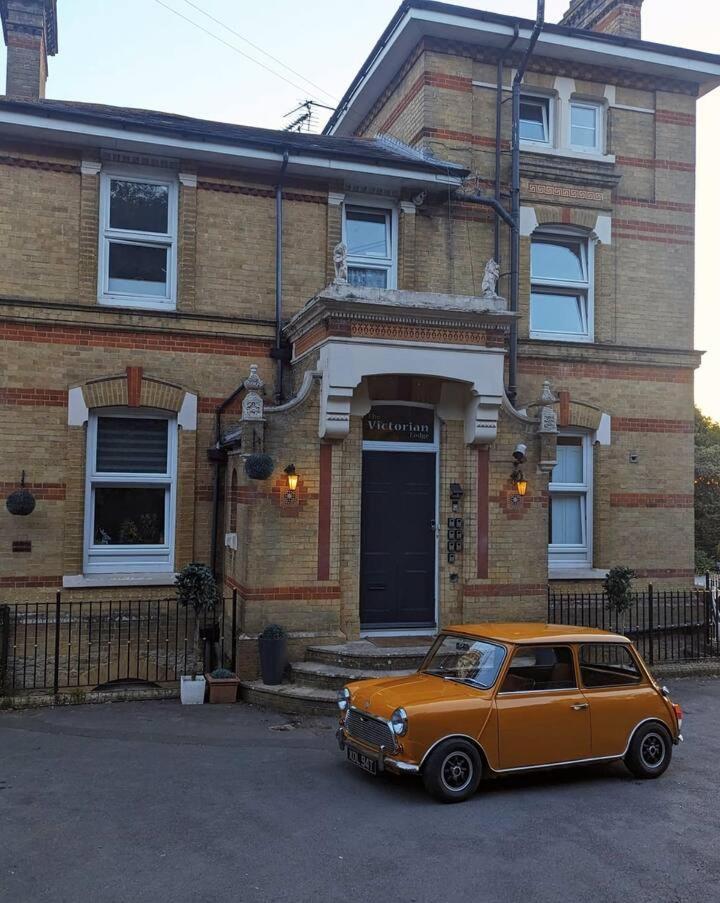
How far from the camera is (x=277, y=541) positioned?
10.9m

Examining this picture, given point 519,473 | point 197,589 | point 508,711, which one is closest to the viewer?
point 508,711

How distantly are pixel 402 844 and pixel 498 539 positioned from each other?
20.4 ft

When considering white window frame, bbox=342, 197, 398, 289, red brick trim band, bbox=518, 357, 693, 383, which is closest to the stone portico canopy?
white window frame, bbox=342, 197, 398, 289

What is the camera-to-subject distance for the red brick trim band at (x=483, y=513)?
11.8 m

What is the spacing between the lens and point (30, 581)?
11.7m

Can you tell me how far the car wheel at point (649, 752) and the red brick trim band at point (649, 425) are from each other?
7408 mm

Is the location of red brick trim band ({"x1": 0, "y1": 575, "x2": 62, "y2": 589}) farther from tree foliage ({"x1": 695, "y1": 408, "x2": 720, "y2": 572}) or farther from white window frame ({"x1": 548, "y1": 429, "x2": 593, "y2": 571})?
tree foliage ({"x1": 695, "y1": 408, "x2": 720, "y2": 572})

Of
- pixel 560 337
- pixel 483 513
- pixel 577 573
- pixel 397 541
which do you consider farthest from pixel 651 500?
pixel 397 541

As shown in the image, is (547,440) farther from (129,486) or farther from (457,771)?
(129,486)

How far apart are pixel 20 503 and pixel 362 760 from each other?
655cm

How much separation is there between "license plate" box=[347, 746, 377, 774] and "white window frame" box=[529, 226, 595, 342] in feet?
28.8

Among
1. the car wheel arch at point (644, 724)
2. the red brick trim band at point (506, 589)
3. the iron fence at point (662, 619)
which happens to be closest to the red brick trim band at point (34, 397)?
the red brick trim band at point (506, 589)

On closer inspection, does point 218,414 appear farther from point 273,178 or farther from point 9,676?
point 9,676

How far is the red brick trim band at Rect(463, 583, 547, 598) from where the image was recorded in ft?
38.6
